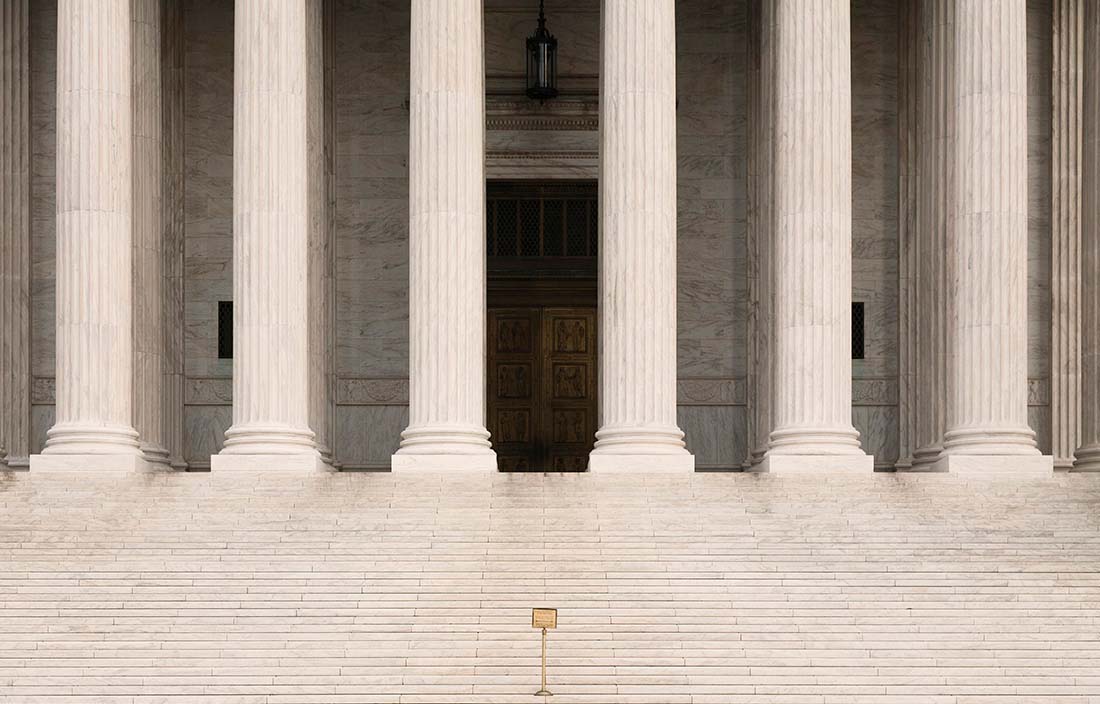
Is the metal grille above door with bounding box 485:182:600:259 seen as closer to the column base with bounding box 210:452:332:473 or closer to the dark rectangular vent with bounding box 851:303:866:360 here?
the dark rectangular vent with bounding box 851:303:866:360

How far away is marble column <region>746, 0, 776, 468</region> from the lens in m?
63.8

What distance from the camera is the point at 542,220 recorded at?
70188mm

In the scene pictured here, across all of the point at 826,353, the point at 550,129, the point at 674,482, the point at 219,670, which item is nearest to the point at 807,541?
the point at 674,482

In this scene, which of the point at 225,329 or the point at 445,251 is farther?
the point at 225,329

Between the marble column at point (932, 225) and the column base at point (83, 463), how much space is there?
25604 mm

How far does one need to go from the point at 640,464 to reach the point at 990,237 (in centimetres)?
1253

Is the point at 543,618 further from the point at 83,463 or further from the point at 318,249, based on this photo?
the point at 318,249

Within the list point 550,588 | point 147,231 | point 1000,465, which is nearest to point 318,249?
point 147,231

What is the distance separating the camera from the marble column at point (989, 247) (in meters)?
56.3

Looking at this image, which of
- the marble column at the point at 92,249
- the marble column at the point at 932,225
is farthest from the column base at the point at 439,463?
the marble column at the point at 932,225

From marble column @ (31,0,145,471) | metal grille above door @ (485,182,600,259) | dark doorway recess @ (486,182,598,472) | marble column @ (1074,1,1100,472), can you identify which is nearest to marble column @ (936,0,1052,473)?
marble column @ (1074,1,1100,472)

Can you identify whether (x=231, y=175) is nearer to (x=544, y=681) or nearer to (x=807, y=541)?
(x=807, y=541)

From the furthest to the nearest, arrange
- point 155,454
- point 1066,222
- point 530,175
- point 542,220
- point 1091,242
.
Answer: point 542,220, point 530,175, point 1066,222, point 1091,242, point 155,454

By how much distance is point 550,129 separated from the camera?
69562 mm
